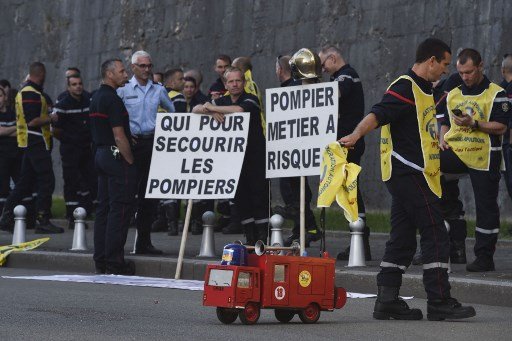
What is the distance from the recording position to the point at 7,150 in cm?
2050

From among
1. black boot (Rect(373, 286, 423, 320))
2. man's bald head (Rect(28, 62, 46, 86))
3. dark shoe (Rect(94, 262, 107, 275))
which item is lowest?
black boot (Rect(373, 286, 423, 320))

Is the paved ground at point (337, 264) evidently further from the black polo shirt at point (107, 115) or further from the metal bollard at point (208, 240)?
the black polo shirt at point (107, 115)

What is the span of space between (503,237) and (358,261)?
9.98ft

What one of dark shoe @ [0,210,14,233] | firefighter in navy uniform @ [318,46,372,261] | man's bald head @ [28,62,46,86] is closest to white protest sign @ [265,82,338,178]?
firefighter in navy uniform @ [318,46,372,261]

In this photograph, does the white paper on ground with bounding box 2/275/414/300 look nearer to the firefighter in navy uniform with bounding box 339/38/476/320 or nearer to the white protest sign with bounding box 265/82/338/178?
the white protest sign with bounding box 265/82/338/178

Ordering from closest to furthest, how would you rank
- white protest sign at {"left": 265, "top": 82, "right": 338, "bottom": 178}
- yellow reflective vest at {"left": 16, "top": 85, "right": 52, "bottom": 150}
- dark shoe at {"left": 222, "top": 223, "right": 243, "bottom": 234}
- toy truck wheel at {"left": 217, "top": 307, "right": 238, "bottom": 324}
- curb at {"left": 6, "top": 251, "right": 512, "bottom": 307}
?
toy truck wheel at {"left": 217, "top": 307, "right": 238, "bottom": 324}, curb at {"left": 6, "top": 251, "right": 512, "bottom": 307}, white protest sign at {"left": 265, "top": 82, "right": 338, "bottom": 178}, dark shoe at {"left": 222, "top": 223, "right": 243, "bottom": 234}, yellow reflective vest at {"left": 16, "top": 85, "right": 52, "bottom": 150}

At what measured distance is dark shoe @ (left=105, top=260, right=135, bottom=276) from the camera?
1425 centimetres

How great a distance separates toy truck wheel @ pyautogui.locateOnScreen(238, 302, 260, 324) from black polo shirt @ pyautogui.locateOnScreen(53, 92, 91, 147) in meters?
10.2

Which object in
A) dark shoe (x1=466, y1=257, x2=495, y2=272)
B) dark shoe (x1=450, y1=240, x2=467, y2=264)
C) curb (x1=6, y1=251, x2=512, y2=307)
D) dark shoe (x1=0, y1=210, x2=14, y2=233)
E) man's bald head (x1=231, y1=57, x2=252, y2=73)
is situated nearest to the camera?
curb (x1=6, y1=251, x2=512, y2=307)

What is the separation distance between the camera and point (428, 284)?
1005 cm

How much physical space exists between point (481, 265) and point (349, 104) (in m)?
2.34

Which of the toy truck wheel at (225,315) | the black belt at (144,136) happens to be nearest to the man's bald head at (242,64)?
the black belt at (144,136)

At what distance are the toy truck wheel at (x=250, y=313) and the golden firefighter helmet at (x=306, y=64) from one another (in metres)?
3.94

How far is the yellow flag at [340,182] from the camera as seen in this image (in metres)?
9.79
